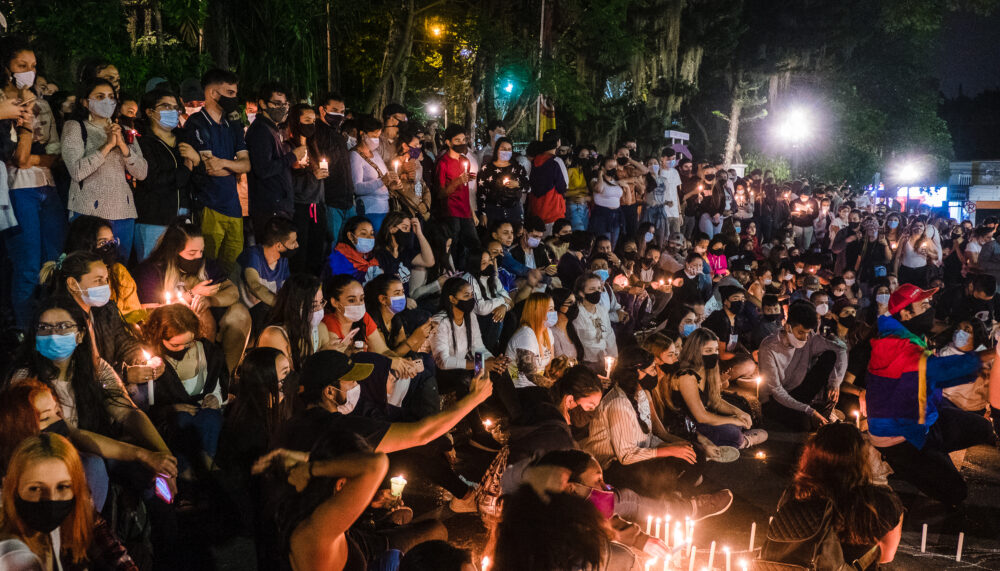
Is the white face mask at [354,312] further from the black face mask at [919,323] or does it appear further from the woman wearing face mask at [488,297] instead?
the black face mask at [919,323]

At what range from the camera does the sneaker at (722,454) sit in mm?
7014

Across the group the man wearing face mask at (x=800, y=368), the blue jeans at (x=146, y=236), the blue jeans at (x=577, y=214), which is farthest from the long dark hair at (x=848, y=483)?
the blue jeans at (x=577, y=214)

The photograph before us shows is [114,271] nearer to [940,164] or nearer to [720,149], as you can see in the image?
[720,149]

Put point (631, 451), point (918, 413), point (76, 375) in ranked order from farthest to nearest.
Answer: point (918, 413)
point (631, 451)
point (76, 375)

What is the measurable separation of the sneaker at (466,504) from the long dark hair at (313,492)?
256 cm

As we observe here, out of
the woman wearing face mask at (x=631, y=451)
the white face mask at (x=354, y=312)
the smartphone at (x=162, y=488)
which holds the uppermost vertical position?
the white face mask at (x=354, y=312)

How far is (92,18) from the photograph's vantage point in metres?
8.44

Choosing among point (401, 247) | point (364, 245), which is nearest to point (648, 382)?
point (364, 245)

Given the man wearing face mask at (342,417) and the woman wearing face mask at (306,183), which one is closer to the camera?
the man wearing face mask at (342,417)

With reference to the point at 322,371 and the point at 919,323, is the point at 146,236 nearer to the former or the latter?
the point at 322,371

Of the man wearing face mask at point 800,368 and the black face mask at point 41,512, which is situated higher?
the black face mask at point 41,512

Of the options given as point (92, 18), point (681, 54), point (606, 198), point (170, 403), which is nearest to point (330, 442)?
point (170, 403)

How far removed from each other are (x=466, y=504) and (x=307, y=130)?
4159 millimetres

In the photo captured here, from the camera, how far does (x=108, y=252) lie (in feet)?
18.7
